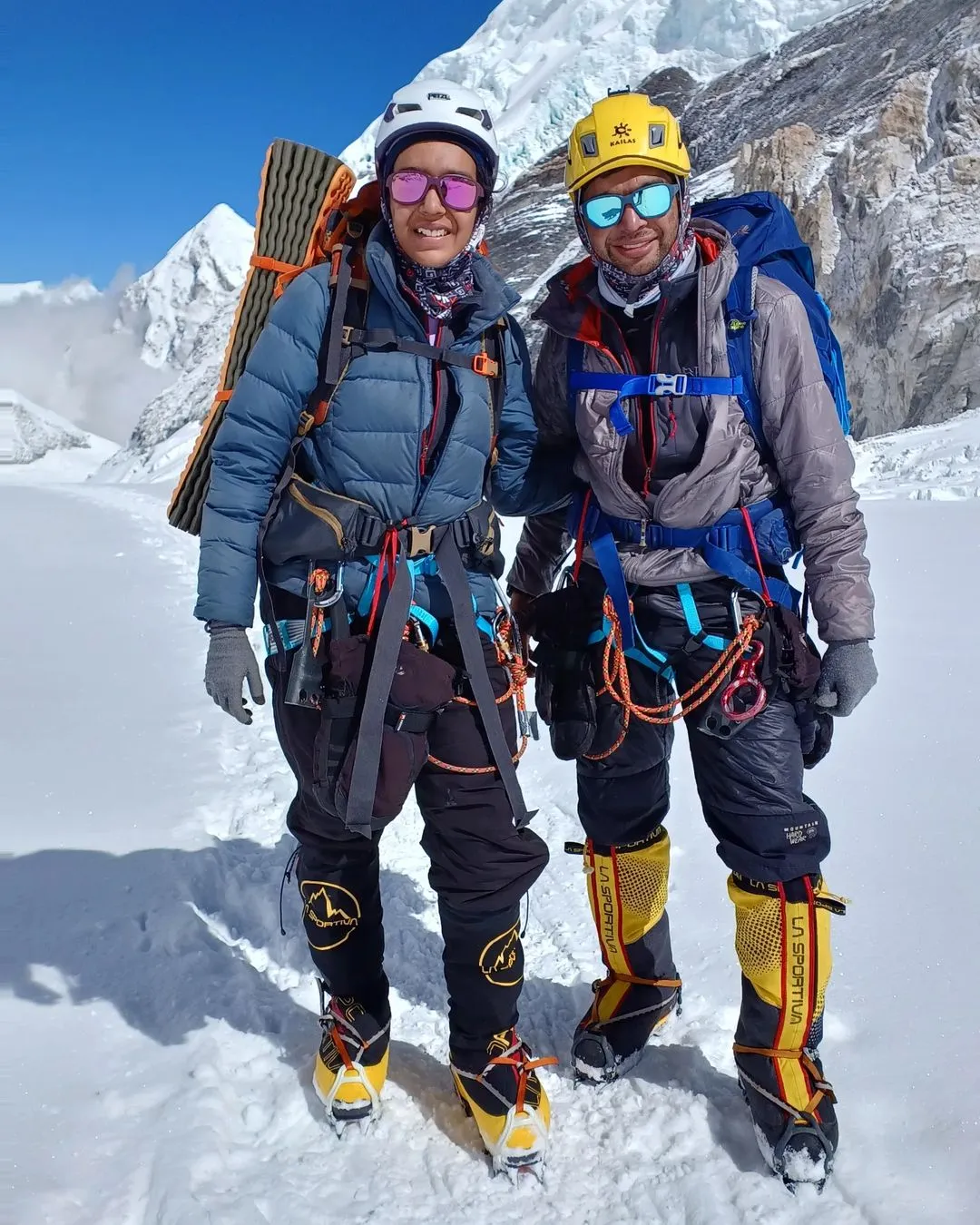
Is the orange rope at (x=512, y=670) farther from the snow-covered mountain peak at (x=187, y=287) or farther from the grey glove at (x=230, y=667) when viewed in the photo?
the snow-covered mountain peak at (x=187, y=287)

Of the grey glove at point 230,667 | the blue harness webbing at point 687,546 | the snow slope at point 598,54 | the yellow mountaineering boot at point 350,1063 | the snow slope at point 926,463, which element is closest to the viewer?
the grey glove at point 230,667

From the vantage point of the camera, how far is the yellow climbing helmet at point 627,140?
2389 millimetres

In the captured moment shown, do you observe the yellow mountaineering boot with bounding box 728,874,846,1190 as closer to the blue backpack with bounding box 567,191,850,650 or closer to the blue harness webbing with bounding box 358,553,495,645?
the blue backpack with bounding box 567,191,850,650

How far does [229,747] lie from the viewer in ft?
17.5

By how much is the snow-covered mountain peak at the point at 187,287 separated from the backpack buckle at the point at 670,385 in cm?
16915

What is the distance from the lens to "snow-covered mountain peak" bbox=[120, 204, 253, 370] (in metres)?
162

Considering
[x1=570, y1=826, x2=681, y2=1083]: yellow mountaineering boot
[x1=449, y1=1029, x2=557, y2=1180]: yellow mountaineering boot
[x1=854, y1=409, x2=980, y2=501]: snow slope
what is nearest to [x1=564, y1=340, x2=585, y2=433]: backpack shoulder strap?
[x1=570, y1=826, x2=681, y2=1083]: yellow mountaineering boot

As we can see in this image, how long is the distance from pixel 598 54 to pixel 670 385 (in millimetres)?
74658

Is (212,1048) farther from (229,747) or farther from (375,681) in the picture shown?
(229,747)

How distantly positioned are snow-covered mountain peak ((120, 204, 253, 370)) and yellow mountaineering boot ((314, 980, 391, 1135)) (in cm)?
16924

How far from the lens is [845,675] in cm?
236

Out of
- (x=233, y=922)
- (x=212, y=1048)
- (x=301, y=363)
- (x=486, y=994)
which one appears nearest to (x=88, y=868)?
(x=233, y=922)

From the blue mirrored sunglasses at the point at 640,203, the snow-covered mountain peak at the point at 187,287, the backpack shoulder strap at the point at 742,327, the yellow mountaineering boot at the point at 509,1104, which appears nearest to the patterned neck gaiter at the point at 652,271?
the blue mirrored sunglasses at the point at 640,203

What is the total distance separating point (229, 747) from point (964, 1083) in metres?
4.07
